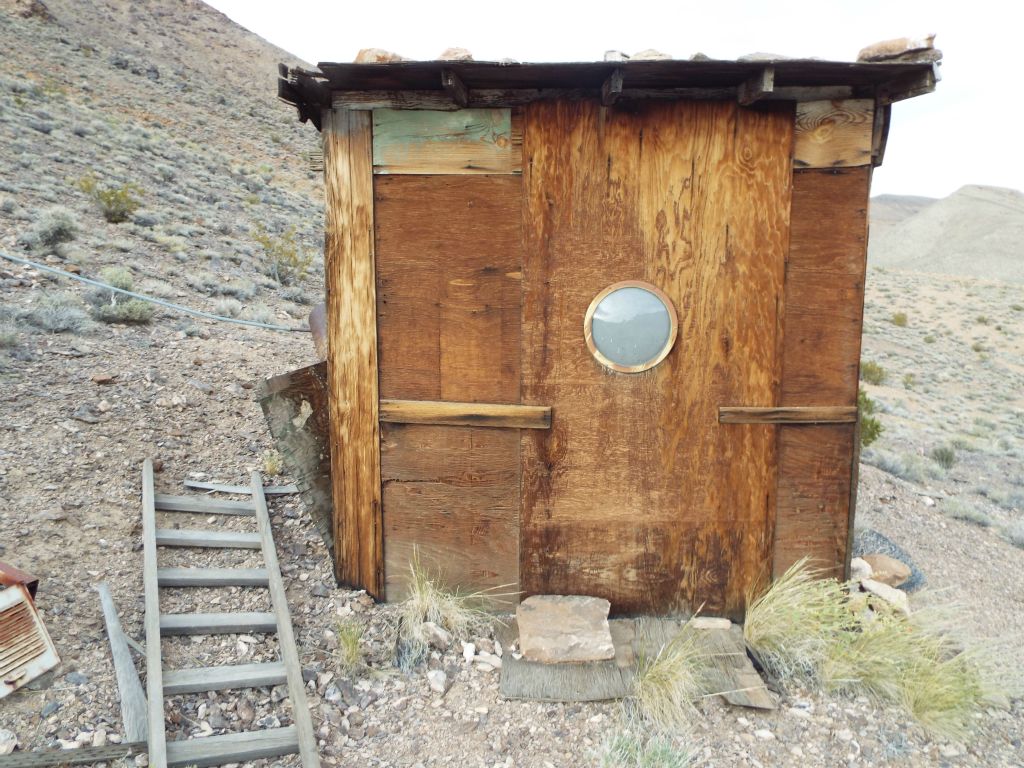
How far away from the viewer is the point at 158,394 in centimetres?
619

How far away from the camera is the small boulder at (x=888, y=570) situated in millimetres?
4914

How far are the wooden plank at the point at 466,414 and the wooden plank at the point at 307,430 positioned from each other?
487 mm

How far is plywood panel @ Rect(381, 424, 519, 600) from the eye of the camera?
3.94 meters

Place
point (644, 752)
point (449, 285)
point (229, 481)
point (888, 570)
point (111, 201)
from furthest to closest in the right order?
1. point (111, 201)
2. point (229, 481)
3. point (888, 570)
4. point (449, 285)
5. point (644, 752)

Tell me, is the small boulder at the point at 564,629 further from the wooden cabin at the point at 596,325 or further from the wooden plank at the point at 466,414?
the wooden plank at the point at 466,414

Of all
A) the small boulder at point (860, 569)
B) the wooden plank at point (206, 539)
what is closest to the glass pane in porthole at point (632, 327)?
the small boulder at point (860, 569)

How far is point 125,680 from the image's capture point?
125 inches

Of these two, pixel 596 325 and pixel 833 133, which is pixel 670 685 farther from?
pixel 833 133

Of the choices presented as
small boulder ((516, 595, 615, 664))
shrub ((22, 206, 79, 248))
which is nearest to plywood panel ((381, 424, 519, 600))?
small boulder ((516, 595, 615, 664))

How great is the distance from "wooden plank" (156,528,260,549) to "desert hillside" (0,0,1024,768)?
0.11 metres

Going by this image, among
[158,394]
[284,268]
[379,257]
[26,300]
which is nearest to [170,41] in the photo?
[284,268]

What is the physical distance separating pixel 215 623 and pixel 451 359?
1988mm

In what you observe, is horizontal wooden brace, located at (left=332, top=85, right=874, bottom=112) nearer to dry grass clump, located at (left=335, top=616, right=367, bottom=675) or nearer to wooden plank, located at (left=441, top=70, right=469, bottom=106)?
wooden plank, located at (left=441, top=70, right=469, bottom=106)

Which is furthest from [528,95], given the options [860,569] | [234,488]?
[860,569]
